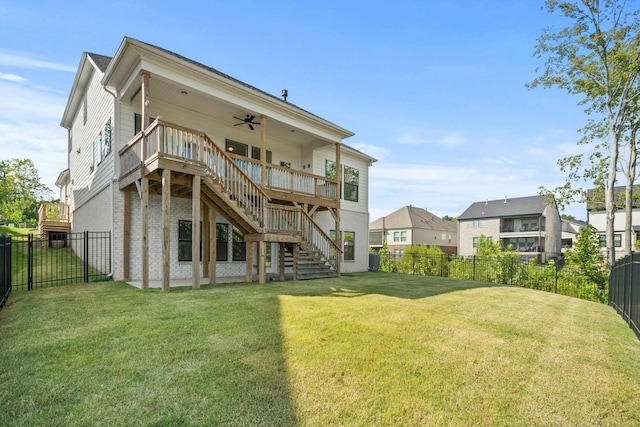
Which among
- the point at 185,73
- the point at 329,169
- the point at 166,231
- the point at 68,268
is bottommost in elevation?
the point at 68,268

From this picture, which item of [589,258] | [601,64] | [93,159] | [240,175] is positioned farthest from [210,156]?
[601,64]

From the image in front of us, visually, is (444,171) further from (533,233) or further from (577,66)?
(577,66)

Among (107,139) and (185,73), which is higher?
(185,73)

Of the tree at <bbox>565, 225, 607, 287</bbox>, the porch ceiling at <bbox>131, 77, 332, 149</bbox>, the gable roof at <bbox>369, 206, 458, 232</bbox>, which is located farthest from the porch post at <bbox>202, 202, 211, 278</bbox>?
the gable roof at <bbox>369, 206, 458, 232</bbox>

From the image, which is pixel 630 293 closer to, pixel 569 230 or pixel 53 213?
pixel 53 213

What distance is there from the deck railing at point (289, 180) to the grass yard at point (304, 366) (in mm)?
5834

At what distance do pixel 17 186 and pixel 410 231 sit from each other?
47.6 m

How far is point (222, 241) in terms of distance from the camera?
1165 cm

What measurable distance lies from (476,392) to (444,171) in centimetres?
3674

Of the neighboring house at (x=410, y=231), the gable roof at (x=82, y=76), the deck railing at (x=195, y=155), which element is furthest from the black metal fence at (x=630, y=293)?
the neighboring house at (x=410, y=231)

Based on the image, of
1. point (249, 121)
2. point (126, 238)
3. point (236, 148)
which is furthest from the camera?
point (236, 148)

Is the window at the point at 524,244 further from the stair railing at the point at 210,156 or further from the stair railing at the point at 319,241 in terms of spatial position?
the stair railing at the point at 210,156

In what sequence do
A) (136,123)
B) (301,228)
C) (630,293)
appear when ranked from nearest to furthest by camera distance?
1. (630,293)
2. (136,123)
3. (301,228)

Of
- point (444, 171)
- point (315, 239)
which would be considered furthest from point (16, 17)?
point (444, 171)
